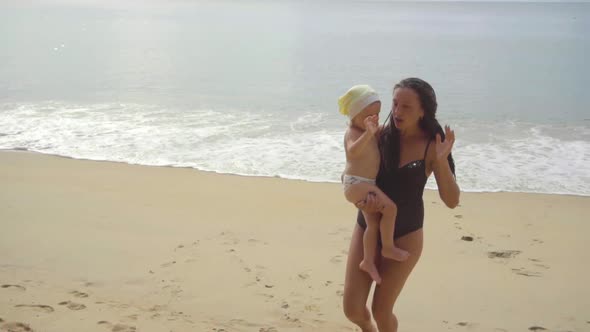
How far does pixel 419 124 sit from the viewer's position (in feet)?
10.8

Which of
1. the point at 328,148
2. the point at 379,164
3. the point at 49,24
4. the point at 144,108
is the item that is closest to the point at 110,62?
the point at 144,108

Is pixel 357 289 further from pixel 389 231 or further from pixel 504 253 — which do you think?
pixel 504 253

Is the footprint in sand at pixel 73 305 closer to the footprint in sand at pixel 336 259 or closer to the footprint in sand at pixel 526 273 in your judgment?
the footprint in sand at pixel 336 259

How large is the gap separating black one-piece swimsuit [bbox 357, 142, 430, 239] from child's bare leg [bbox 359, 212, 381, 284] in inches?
4.5

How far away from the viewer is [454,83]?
746 inches

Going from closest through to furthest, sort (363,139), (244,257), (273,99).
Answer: (363,139), (244,257), (273,99)

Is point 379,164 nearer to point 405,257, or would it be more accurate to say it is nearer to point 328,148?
point 405,257

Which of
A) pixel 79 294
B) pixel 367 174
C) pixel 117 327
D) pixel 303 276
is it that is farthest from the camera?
pixel 303 276

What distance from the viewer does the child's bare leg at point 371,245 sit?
3.25 metres

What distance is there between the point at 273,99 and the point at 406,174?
485 inches

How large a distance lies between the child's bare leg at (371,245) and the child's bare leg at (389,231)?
0.15 feet

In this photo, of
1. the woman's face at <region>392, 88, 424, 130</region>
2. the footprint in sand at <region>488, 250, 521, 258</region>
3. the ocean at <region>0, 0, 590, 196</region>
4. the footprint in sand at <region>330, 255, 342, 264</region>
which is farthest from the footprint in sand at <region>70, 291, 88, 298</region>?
the ocean at <region>0, 0, 590, 196</region>

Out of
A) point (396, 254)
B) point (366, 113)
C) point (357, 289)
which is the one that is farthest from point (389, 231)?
point (366, 113)

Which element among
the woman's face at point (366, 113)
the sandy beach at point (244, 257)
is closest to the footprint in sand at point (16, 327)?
the sandy beach at point (244, 257)
